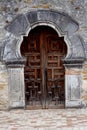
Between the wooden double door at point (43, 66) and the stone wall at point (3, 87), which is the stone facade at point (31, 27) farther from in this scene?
the wooden double door at point (43, 66)

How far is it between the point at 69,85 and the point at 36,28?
1.50 m

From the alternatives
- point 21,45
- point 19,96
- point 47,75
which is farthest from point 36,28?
point 19,96

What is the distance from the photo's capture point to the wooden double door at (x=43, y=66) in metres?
7.06

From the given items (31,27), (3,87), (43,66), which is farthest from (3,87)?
(31,27)

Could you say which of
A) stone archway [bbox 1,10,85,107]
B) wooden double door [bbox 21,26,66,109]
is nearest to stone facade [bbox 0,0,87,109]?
stone archway [bbox 1,10,85,107]

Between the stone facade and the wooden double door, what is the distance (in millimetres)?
358

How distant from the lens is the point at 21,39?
6.66 metres

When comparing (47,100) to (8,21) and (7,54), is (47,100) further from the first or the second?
(8,21)

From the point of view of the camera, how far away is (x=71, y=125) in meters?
5.98

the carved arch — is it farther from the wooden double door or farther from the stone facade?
the wooden double door

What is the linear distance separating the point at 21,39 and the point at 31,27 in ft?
1.12

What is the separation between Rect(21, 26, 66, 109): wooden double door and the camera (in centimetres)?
706

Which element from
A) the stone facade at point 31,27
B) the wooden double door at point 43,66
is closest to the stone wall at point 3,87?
the stone facade at point 31,27

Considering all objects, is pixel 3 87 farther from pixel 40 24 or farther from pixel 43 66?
pixel 40 24
